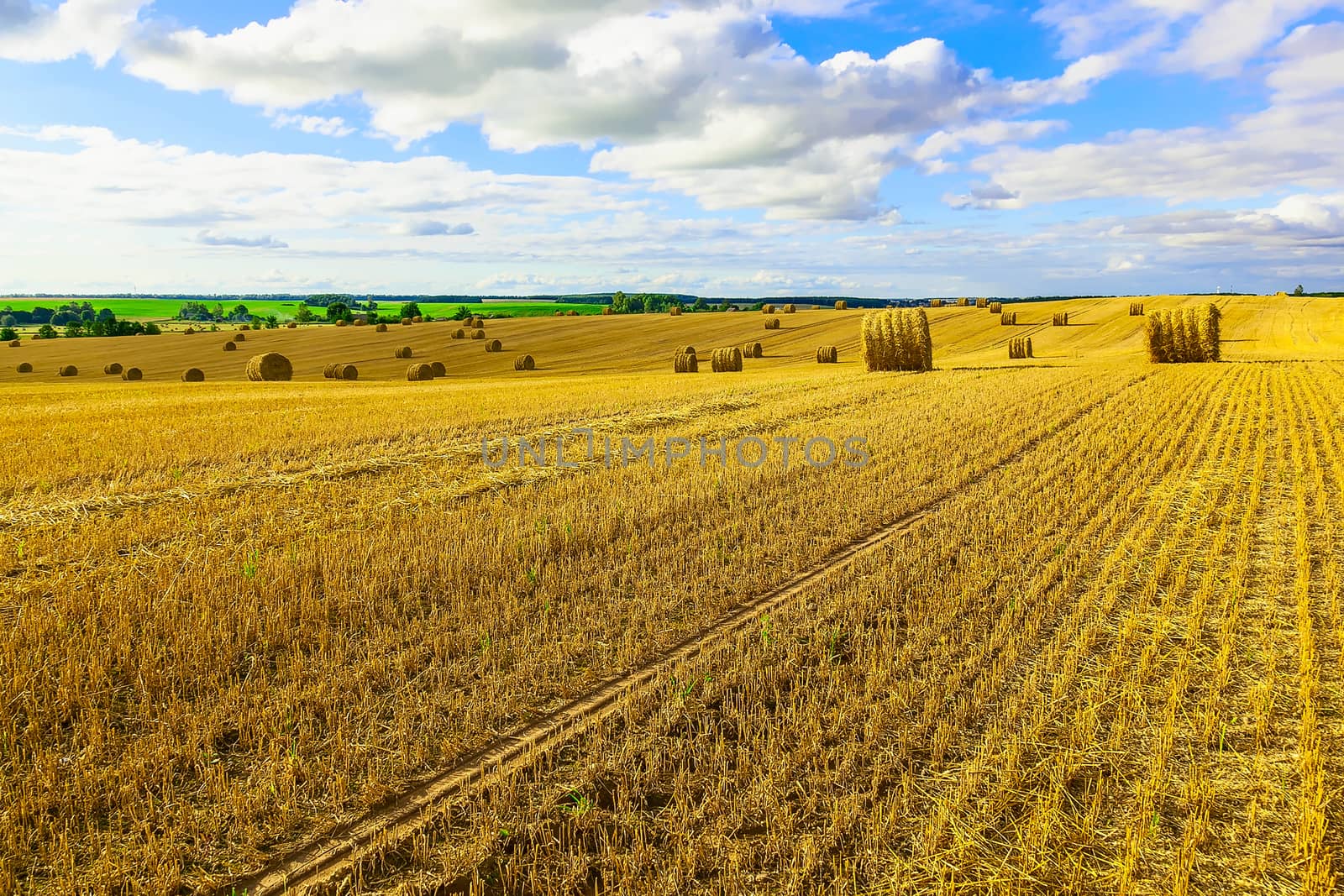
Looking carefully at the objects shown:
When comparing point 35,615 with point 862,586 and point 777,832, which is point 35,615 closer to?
point 777,832

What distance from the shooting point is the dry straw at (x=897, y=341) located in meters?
27.7

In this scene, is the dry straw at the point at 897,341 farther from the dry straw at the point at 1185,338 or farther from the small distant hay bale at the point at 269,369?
the small distant hay bale at the point at 269,369

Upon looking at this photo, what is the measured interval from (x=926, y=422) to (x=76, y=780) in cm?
1360

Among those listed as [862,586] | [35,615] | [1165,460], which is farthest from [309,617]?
[1165,460]

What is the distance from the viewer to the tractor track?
3234mm

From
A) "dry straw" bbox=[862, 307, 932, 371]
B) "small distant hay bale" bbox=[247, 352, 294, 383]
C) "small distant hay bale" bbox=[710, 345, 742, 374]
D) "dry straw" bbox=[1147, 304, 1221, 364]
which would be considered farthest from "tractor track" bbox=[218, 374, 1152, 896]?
"small distant hay bale" bbox=[247, 352, 294, 383]

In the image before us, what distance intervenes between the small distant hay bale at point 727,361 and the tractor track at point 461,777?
28901 millimetres

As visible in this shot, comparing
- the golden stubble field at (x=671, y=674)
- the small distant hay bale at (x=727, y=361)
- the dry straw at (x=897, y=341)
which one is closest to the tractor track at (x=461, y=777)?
the golden stubble field at (x=671, y=674)

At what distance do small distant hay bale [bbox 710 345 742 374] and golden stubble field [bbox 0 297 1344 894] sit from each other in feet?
78.0

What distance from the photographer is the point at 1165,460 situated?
11.3m

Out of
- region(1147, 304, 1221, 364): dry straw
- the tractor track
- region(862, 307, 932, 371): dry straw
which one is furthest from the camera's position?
region(1147, 304, 1221, 364): dry straw

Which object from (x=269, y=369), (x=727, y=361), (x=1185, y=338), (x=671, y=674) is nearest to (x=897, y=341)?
(x=727, y=361)

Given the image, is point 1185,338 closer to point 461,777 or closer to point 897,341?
point 897,341

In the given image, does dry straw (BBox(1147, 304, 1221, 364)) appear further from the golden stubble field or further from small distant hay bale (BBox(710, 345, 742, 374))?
the golden stubble field
